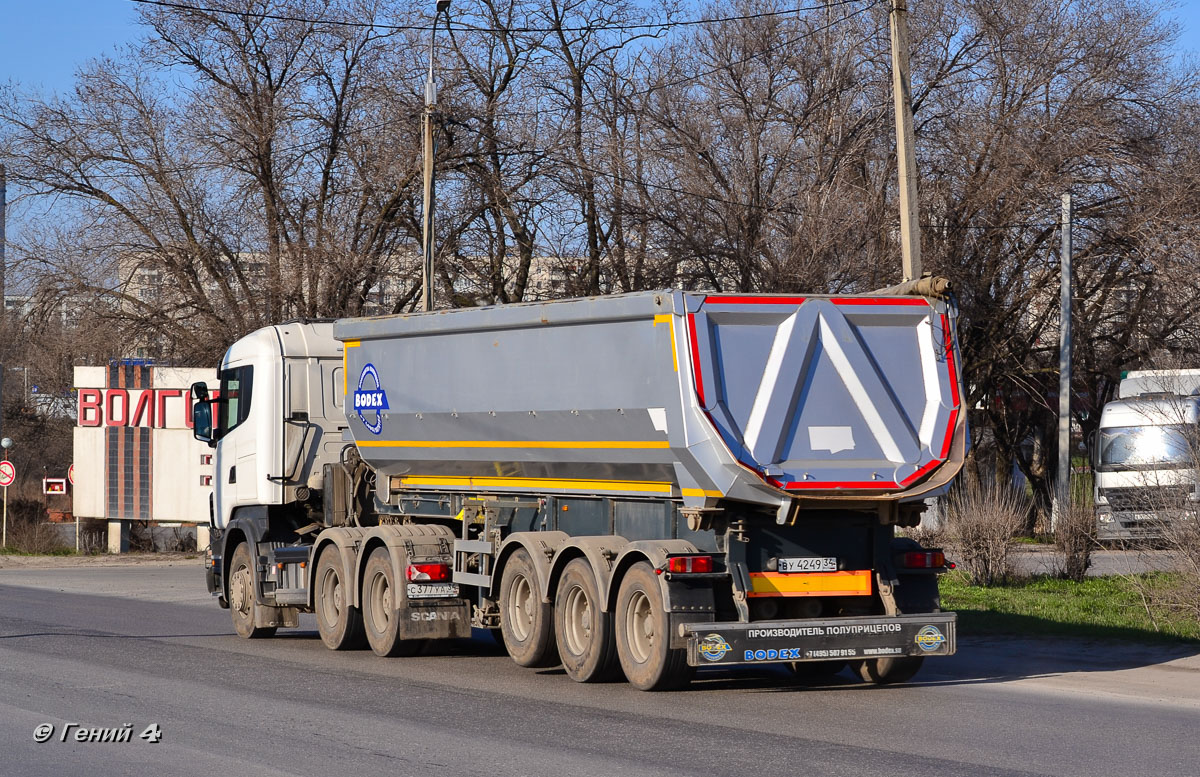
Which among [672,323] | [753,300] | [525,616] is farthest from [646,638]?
[753,300]

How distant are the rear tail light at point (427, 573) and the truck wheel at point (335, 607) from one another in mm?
1158

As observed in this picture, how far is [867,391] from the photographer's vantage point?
1157cm

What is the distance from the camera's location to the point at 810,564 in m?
11.5

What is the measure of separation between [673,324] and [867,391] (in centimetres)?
172

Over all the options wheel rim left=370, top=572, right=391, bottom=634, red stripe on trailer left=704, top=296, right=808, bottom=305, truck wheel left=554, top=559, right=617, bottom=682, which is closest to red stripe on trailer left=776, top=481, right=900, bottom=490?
red stripe on trailer left=704, top=296, right=808, bottom=305

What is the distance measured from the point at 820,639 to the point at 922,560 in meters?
1.23

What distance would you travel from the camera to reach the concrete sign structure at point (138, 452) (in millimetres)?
35281

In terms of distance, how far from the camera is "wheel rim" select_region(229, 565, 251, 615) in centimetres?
1702

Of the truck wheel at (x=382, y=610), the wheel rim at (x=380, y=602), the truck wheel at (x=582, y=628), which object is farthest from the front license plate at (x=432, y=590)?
the truck wheel at (x=582, y=628)

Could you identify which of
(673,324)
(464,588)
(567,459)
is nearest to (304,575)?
(464,588)

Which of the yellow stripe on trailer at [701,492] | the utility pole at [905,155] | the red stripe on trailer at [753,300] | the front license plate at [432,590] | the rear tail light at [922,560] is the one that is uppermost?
the utility pole at [905,155]

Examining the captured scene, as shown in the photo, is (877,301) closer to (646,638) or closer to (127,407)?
(646,638)

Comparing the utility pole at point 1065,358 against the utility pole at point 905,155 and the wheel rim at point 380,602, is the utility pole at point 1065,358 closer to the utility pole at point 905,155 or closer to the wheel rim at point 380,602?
the utility pole at point 905,155

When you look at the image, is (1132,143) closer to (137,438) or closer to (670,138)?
(670,138)
